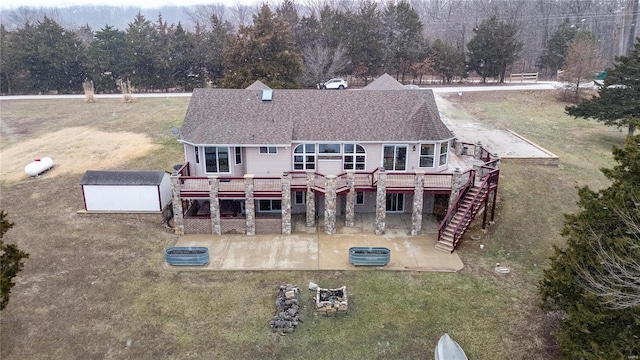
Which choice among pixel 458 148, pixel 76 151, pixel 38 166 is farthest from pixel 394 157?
pixel 76 151

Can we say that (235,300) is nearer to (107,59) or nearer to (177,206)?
(177,206)

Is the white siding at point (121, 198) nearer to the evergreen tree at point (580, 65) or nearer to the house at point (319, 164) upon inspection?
the house at point (319, 164)

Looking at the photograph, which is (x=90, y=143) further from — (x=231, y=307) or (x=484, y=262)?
(x=484, y=262)

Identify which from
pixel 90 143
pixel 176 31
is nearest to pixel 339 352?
pixel 90 143

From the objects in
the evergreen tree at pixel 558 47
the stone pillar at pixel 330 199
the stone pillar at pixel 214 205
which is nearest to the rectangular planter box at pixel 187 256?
the stone pillar at pixel 214 205

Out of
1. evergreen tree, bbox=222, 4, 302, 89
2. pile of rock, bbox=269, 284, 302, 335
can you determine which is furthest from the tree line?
pile of rock, bbox=269, 284, 302, 335
